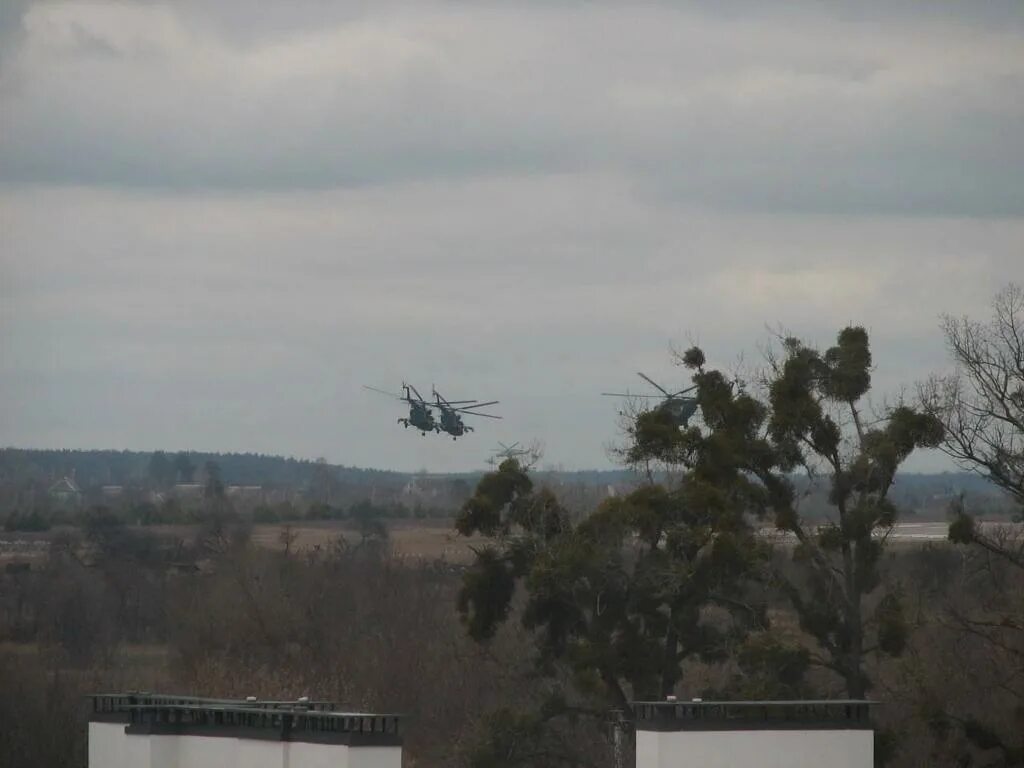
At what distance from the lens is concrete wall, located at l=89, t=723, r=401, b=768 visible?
75.5 ft

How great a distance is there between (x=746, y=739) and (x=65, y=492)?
103 meters

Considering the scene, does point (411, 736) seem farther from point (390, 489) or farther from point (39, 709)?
point (390, 489)

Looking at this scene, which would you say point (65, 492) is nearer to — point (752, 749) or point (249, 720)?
point (249, 720)

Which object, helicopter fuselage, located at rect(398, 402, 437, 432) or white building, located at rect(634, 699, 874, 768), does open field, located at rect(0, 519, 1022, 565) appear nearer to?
helicopter fuselage, located at rect(398, 402, 437, 432)

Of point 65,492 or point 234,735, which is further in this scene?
point 65,492

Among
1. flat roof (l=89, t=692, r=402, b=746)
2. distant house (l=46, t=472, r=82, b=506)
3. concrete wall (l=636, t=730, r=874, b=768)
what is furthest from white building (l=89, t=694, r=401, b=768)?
distant house (l=46, t=472, r=82, b=506)

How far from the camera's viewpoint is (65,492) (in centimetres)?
12212

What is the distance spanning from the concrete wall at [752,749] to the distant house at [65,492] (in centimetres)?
9271

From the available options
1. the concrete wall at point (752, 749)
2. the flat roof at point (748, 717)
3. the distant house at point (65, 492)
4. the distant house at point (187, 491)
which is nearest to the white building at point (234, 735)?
the concrete wall at point (752, 749)

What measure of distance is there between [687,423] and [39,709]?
21895 mm

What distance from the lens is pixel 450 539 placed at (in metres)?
49.0

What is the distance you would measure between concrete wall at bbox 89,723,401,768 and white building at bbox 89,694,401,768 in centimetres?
1

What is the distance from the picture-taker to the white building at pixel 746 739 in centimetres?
2406

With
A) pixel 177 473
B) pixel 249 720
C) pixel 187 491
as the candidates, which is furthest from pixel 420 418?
pixel 177 473
